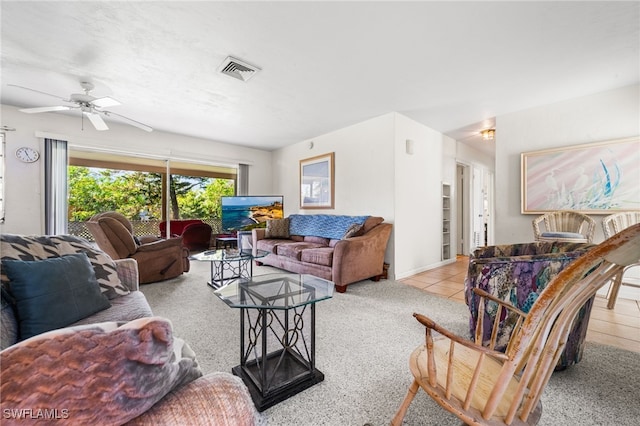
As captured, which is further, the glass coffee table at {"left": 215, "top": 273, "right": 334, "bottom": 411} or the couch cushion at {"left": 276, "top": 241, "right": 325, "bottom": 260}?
the couch cushion at {"left": 276, "top": 241, "right": 325, "bottom": 260}

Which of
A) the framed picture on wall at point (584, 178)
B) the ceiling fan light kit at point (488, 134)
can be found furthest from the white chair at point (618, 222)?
the ceiling fan light kit at point (488, 134)

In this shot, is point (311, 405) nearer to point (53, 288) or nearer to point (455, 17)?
point (53, 288)

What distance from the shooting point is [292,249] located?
384cm

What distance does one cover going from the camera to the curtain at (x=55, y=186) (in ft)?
12.2

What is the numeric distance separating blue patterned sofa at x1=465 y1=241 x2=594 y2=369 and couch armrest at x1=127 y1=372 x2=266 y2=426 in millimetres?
1552

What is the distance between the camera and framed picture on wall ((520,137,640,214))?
2809mm

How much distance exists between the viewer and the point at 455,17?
72.8 inches

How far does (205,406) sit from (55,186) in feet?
16.2

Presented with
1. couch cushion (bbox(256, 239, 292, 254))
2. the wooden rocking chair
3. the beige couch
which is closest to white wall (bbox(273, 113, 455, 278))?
couch cushion (bbox(256, 239, 292, 254))

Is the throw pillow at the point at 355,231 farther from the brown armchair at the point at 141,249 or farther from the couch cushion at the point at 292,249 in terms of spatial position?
the brown armchair at the point at 141,249

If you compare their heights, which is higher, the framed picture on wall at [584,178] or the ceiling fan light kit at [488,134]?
the ceiling fan light kit at [488,134]

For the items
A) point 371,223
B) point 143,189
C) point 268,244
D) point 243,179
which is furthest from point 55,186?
point 371,223

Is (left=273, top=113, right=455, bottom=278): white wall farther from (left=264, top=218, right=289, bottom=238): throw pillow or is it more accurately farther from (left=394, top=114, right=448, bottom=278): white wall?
(left=264, top=218, right=289, bottom=238): throw pillow

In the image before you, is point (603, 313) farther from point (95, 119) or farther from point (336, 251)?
point (95, 119)
